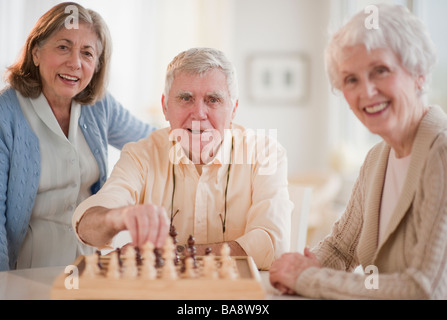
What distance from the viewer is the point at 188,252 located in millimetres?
1410

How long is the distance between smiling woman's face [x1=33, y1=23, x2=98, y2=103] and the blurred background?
10.3 feet

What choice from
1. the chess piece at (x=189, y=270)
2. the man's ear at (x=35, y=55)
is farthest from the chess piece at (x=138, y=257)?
the man's ear at (x=35, y=55)

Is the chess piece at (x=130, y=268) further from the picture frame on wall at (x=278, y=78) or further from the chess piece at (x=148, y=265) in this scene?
the picture frame on wall at (x=278, y=78)

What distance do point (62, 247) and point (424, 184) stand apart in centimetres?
159

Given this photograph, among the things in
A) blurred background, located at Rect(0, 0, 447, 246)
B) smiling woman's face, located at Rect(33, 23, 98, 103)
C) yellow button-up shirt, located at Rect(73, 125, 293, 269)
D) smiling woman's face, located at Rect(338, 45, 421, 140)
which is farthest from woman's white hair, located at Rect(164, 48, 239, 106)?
blurred background, located at Rect(0, 0, 447, 246)

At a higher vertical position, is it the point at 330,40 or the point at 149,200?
the point at 330,40

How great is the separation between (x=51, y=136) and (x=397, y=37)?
1516 millimetres

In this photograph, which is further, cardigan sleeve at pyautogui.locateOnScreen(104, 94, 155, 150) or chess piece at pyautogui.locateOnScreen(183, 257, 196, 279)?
cardigan sleeve at pyautogui.locateOnScreen(104, 94, 155, 150)

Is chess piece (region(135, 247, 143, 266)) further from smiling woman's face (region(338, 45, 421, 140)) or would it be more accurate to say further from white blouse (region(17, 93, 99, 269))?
white blouse (region(17, 93, 99, 269))

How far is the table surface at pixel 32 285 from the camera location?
52.7 inches

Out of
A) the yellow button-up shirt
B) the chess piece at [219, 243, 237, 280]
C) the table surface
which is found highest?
the yellow button-up shirt

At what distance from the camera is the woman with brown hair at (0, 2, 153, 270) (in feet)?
6.79
